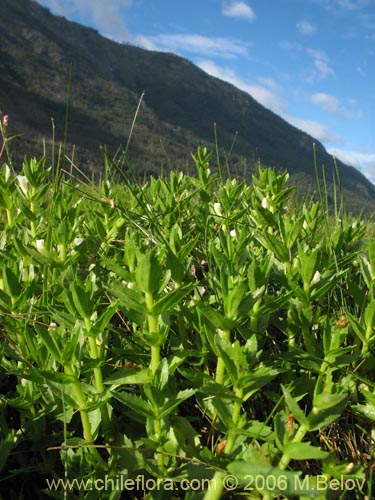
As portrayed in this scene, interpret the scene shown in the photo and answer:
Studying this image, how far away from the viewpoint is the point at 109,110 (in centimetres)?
11938

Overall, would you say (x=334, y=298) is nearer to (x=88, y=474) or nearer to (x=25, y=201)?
(x=88, y=474)

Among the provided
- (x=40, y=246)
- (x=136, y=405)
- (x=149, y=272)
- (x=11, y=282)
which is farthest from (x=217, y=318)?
(x=40, y=246)

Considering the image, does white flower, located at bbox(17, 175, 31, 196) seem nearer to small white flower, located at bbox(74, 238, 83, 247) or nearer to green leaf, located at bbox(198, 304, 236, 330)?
small white flower, located at bbox(74, 238, 83, 247)

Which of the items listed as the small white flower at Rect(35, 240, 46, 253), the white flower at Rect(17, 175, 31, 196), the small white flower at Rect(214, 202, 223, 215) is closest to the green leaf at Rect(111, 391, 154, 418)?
the small white flower at Rect(35, 240, 46, 253)

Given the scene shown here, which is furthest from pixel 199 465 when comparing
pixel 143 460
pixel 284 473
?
pixel 284 473

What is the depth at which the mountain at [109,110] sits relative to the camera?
290 feet

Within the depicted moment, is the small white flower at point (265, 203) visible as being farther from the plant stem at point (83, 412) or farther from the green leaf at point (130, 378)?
the plant stem at point (83, 412)

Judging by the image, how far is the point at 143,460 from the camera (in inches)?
58.5

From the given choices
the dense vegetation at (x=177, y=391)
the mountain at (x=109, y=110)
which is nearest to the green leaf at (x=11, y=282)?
the dense vegetation at (x=177, y=391)

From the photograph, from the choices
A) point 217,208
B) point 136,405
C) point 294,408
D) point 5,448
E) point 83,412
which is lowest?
point 5,448

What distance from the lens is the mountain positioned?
88.2m

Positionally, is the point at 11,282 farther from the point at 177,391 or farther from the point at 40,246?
the point at 177,391

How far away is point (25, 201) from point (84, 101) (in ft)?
423

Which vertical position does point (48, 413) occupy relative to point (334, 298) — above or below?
below
